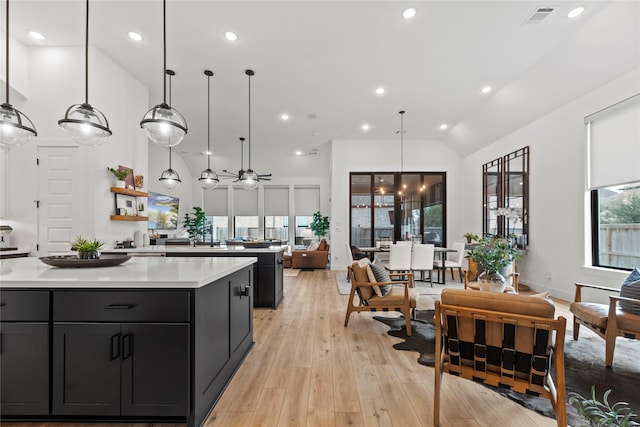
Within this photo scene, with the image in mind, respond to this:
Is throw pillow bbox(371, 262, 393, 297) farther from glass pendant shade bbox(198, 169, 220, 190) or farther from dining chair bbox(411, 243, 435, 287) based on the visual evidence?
glass pendant shade bbox(198, 169, 220, 190)

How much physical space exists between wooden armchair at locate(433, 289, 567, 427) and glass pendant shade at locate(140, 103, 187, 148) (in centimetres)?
246

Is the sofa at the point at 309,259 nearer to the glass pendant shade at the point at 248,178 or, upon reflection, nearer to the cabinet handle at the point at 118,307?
the glass pendant shade at the point at 248,178

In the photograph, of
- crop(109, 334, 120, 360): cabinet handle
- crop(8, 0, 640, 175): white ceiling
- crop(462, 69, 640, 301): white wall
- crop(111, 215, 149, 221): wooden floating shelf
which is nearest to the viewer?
crop(109, 334, 120, 360): cabinet handle

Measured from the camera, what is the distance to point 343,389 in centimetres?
217

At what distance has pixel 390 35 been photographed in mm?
3801

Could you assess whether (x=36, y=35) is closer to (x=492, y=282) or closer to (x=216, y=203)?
(x=492, y=282)

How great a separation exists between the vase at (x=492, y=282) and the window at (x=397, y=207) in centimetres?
553

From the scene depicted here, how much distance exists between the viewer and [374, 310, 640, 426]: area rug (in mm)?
1988

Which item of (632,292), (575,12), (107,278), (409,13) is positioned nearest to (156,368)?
(107,278)

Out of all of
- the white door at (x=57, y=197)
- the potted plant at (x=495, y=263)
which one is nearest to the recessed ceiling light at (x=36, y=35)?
the white door at (x=57, y=197)

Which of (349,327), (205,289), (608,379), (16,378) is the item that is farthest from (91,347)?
(608,379)

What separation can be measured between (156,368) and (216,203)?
10428 millimetres

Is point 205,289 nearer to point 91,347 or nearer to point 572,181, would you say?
point 91,347

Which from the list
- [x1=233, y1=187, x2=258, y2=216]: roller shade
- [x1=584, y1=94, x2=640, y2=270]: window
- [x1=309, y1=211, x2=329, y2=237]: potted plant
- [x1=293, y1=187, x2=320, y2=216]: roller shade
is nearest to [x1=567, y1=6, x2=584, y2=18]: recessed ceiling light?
[x1=584, y1=94, x2=640, y2=270]: window
